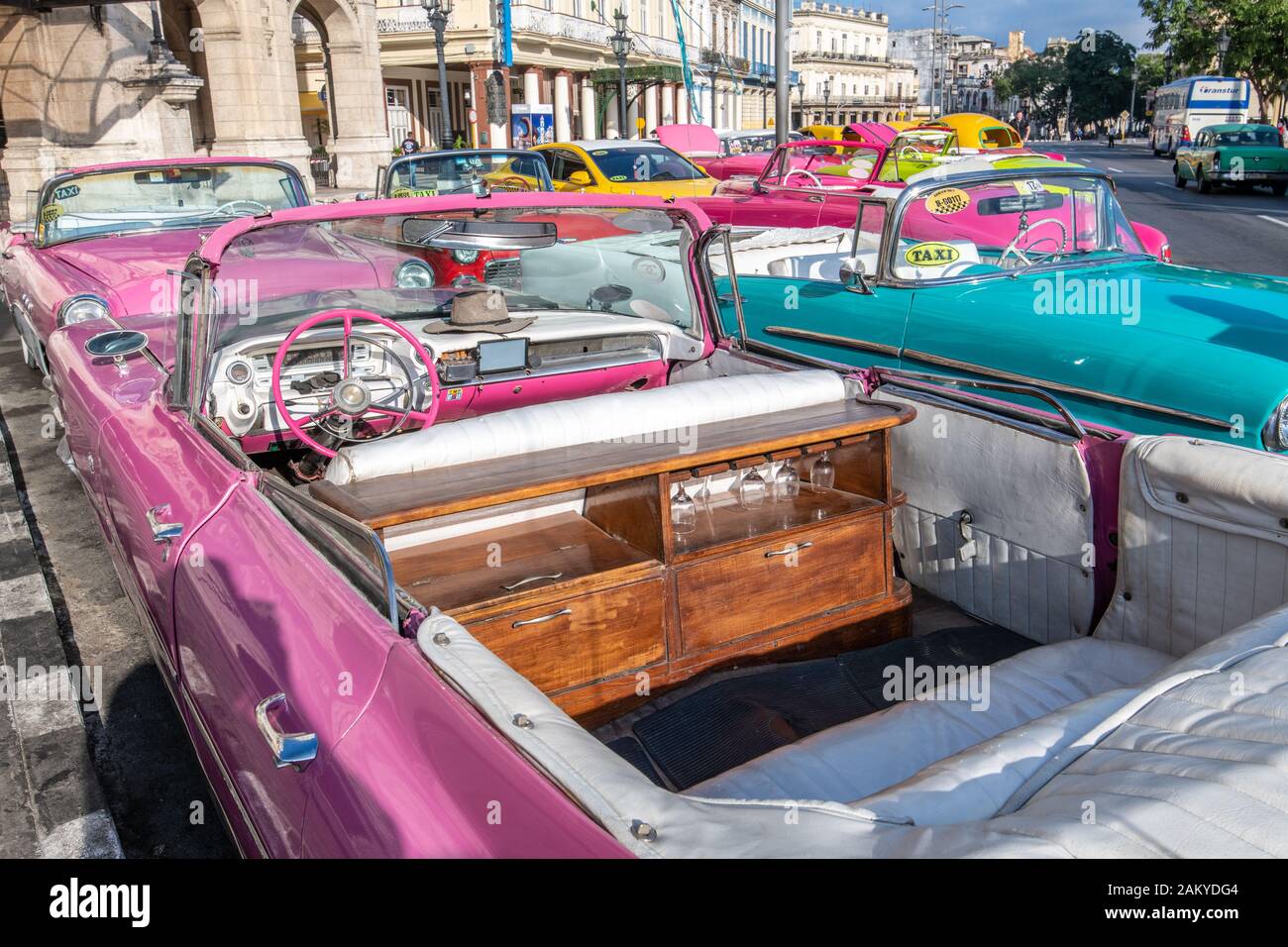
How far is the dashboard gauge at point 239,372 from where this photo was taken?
3.32 meters

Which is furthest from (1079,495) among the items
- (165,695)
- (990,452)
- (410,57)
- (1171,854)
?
(410,57)

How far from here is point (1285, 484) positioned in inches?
92.6

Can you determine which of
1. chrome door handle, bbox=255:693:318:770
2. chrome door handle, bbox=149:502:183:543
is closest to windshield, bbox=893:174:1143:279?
chrome door handle, bbox=149:502:183:543

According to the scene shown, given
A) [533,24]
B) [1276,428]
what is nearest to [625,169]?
[1276,428]

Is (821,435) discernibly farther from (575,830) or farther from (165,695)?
(165,695)

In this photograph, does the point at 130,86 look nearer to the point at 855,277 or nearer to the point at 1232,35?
the point at 855,277

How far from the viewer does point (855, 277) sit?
18.2 feet

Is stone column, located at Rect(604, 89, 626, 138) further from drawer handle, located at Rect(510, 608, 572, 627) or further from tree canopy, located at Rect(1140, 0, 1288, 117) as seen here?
drawer handle, located at Rect(510, 608, 572, 627)

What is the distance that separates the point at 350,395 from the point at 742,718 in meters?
1.46

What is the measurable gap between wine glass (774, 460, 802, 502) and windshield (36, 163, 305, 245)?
5.36 m

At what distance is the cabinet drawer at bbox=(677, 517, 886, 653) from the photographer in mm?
2973

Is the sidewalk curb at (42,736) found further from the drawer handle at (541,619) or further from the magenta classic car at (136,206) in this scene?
the magenta classic car at (136,206)

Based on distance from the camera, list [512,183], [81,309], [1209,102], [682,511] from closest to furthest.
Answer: [682,511]
[81,309]
[512,183]
[1209,102]
